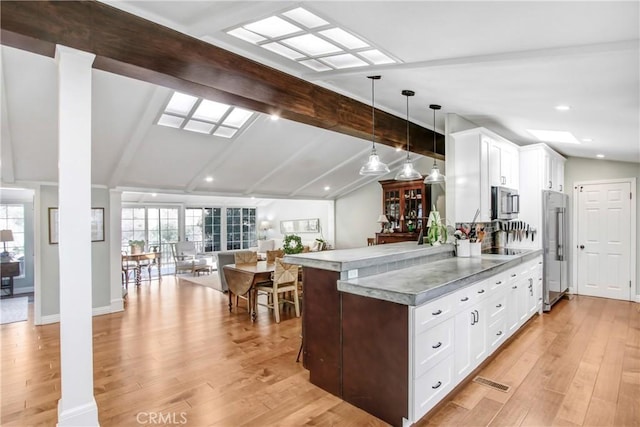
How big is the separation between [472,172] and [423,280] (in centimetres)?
219

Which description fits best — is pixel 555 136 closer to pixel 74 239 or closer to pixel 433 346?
pixel 433 346

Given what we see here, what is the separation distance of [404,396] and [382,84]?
2724mm

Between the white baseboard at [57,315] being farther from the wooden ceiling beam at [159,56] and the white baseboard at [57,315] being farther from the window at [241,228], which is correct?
the window at [241,228]

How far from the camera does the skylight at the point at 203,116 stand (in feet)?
13.5

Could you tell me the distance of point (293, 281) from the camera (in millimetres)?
5129

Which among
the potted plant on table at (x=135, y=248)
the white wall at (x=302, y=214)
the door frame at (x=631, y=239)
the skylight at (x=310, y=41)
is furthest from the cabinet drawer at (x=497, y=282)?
the potted plant on table at (x=135, y=248)

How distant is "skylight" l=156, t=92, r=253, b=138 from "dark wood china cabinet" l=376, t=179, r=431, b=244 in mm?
4310

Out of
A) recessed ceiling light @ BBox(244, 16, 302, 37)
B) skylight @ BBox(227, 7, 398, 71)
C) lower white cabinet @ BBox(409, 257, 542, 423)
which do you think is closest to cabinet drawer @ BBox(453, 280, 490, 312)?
lower white cabinet @ BBox(409, 257, 542, 423)

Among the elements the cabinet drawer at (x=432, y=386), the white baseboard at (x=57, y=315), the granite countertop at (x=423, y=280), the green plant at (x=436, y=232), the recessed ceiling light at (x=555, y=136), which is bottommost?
the white baseboard at (x=57, y=315)

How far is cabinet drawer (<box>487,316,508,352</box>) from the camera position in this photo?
10.4ft

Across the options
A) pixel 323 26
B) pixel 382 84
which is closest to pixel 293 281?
pixel 382 84

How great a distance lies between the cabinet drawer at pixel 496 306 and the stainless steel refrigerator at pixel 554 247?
1.86m

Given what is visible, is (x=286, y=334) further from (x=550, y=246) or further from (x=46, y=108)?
(x=550, y=246)

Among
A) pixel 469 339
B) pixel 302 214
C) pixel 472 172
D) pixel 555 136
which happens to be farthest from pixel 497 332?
pixel 302 214
